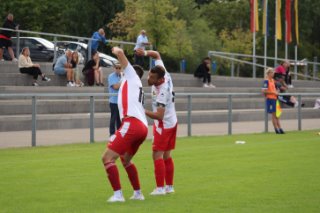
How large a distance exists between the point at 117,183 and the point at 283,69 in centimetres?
2815

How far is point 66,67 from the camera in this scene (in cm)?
3148

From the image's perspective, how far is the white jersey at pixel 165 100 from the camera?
1264cm

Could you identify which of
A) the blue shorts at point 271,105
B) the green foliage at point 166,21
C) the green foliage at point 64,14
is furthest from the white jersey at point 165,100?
the green foliage at point 64,14

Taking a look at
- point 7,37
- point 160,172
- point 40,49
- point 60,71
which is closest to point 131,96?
point 160,172

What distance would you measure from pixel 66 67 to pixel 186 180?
57.8 feet

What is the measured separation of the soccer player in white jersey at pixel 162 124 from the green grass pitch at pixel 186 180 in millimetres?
311

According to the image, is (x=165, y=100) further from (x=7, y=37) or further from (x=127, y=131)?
(x=7, y=37)

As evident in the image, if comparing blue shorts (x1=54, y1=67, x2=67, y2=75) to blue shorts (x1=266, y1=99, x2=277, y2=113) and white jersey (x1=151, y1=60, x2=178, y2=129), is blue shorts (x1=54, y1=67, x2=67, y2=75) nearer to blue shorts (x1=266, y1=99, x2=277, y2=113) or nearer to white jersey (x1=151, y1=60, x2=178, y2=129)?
blue shorts (x1=266, y1=99, x2=277, y2=113)

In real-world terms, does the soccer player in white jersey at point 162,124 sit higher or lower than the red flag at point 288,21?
lower

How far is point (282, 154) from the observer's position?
19.5 m

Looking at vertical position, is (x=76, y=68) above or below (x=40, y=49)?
below

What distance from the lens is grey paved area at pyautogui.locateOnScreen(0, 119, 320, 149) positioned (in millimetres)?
22323

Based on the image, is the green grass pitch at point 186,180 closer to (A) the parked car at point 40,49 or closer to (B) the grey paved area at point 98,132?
(B) the grey paved area at point 98,132

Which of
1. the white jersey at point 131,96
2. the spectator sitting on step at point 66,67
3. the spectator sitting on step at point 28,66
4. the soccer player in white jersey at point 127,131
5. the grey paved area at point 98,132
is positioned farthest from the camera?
the spectator sitting on step at point 66,67
